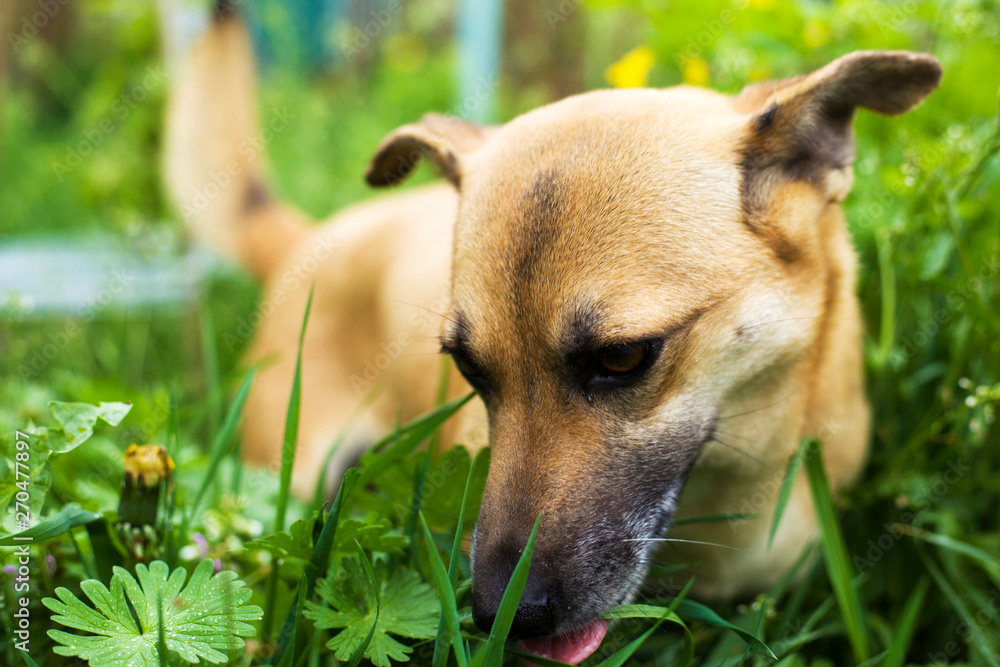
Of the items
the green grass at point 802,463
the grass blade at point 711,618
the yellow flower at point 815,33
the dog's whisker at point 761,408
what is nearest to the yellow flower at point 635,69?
the green grass at point 802,463

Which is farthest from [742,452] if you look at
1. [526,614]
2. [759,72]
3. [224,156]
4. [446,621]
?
[224,156]

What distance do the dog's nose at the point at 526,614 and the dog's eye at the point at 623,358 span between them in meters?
0.48

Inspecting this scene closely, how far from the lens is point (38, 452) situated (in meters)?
1.53

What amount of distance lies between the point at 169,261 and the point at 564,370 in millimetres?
3529

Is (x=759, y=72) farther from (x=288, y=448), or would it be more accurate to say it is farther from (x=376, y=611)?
(x=376, y=611)

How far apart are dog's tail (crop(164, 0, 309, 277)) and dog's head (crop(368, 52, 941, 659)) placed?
2152mm

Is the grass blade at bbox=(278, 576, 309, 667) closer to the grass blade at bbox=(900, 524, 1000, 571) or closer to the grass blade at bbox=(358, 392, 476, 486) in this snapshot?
the grass blade at bbox=(358, 392, 476, 486)

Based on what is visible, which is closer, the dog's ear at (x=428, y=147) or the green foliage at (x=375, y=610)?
the green foliage at (x=375, y=610)

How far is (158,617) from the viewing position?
1.37 metres

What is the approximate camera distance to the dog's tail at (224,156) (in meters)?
3.63

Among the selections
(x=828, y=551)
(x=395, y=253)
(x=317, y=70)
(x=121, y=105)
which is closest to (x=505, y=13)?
(x=317, y=70)

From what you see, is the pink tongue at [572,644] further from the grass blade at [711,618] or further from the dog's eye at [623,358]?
the dog's eye at [623,358]

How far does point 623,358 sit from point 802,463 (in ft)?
3.11

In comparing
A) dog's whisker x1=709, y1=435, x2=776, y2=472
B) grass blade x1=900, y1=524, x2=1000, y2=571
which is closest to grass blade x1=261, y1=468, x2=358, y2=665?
dog's whisker x1=709, y1=435, x2=776, y2=472
